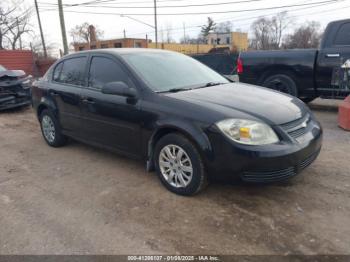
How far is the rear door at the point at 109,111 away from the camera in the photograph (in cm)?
387

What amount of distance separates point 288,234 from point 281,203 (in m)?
0.55

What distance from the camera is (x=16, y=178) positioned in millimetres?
4348

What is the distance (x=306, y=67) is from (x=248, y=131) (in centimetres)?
499

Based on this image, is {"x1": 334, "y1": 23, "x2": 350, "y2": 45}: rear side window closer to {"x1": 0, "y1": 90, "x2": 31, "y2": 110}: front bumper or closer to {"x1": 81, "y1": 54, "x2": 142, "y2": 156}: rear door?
{"x1": 81, "y1": 54, "x2": 142, "y2": 156}: rear door

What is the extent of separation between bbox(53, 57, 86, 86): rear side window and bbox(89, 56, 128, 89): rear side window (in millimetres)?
254

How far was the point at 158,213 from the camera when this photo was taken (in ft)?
10.5

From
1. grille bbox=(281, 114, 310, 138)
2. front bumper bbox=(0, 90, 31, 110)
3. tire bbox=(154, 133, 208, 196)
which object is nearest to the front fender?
tire bbox=(154, 133, 208, 196)

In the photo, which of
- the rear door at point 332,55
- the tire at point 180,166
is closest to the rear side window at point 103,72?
the tire at point 180,166

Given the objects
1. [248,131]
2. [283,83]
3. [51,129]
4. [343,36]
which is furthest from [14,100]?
[343,36]

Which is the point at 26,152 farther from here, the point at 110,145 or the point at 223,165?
the point at 223,165

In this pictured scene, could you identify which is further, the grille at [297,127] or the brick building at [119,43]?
the brick building at [119,43]

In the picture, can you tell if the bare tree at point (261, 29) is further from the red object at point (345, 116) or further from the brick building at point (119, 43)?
the red object at point (345, 116)

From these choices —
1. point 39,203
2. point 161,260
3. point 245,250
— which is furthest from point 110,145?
point 245,250

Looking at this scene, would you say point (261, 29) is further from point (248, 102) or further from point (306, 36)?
point (248, 102)
